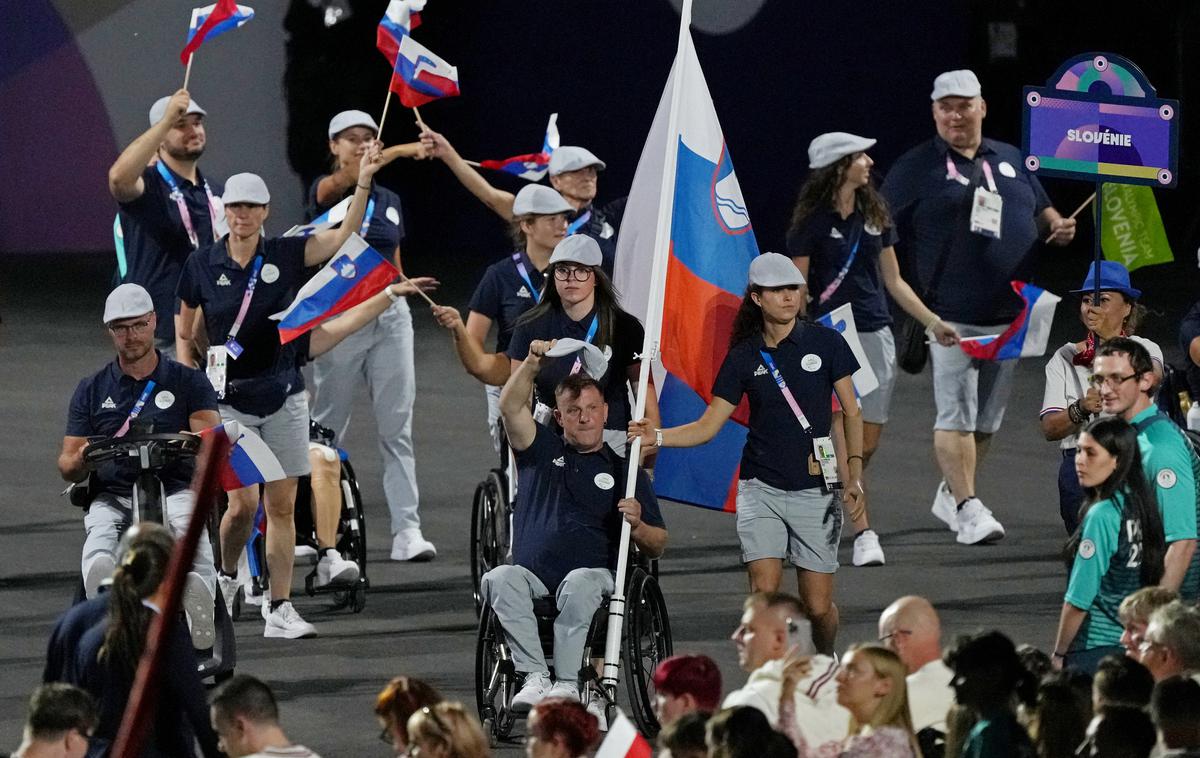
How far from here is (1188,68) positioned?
2145cm

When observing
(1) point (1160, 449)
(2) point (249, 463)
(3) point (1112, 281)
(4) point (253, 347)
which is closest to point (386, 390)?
(4) point (253, 347)

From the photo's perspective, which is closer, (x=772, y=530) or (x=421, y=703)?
(x=421, y=703)

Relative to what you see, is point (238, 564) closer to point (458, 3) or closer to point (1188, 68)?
point (458, 3)

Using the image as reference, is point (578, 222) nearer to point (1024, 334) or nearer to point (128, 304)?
point (1024, 334)

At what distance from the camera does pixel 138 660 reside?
615cm

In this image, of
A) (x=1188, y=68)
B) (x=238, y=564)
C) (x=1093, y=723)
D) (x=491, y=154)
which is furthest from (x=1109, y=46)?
(x=1093, y=723)

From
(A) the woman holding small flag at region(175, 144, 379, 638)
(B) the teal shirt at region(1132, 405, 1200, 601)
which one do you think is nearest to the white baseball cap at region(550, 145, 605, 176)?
(A) the woman holding small flag at region(175, 144, 379, 638)

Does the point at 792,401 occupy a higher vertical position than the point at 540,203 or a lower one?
lower

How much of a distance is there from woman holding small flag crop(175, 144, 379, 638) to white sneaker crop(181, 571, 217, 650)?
51.9 inches

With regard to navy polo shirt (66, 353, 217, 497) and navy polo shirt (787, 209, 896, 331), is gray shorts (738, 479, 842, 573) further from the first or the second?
navy polo shirt (787, 209, 896, 331)

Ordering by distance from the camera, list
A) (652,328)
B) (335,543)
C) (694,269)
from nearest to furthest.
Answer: (652,328) < (694,269) < (335,543)

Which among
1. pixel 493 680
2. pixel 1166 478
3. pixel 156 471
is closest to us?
pixel 1166 478

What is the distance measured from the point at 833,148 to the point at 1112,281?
1830 mm

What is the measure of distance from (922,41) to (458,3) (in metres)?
4.56
